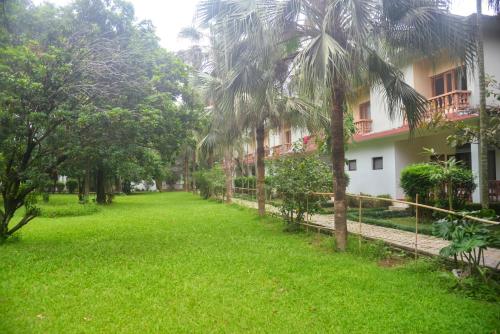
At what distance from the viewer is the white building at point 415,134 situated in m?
12.7

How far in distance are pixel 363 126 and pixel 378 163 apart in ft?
6.04

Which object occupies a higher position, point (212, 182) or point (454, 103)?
point (454, 103)

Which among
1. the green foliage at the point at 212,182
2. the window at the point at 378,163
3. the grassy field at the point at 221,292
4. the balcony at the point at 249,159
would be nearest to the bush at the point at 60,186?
the green foliage at the point at 212,182

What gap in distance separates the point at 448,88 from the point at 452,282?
10851 millimetres

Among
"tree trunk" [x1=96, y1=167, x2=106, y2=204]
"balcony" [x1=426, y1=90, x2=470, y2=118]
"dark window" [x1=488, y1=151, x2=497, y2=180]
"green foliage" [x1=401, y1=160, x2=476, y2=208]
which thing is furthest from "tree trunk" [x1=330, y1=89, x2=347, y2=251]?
"tree trunk" [x1=96, y1=167, x2=106, y2=204]

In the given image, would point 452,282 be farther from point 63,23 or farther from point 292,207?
point 63,23

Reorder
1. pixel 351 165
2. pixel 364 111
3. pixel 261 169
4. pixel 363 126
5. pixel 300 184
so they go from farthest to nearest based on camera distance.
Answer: pixel 351 165, pixel 364 111, pixel 363 126, pixel 261 169, pixel 300 184

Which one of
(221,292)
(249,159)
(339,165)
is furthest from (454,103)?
(249,159)

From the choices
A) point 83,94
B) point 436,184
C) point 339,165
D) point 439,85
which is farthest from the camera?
point 439,85

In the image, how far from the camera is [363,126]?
18031 mm

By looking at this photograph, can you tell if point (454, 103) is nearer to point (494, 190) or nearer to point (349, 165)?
point (494, 190)

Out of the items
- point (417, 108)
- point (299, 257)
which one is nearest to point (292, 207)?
point (299, 257)

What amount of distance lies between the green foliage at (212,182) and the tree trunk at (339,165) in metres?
16.5

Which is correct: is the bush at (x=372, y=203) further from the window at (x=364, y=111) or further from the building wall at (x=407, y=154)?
the window at (x=364, y=111)
